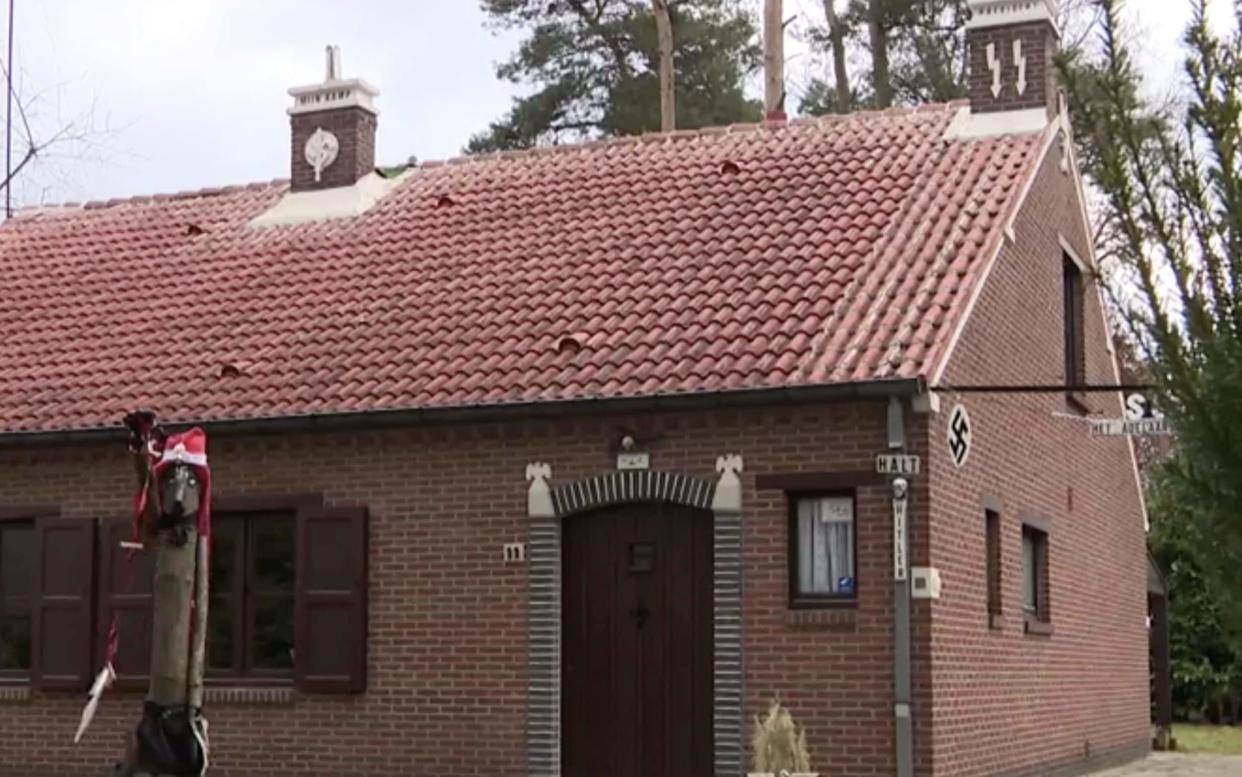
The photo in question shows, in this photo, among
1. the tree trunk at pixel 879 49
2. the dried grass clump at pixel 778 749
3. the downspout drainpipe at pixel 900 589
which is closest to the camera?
the dried grass clump at pixel 778 749

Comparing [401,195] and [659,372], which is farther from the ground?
[401,195]

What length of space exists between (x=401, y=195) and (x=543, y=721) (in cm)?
723

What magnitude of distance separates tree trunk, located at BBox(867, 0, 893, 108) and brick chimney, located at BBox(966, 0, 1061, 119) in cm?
1537

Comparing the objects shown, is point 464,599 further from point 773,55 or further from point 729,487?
point 773,55

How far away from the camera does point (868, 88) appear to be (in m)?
33.6

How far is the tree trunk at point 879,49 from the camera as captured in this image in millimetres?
33031

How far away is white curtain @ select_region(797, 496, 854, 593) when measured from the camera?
13773 mm

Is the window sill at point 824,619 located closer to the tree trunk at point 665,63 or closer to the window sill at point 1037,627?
the window sill at point 1037,627

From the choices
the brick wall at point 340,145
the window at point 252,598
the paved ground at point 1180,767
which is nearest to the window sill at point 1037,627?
the paved ground at point 1180,767

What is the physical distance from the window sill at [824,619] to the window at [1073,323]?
6216 mm

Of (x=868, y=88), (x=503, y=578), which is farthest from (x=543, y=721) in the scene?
(x=868, y=88)

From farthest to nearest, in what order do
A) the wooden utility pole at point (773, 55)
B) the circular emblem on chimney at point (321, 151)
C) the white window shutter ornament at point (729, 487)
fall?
1. the wooden utility pole at point (773, 55)
2. the circular emblem on chimney at point (321, 151)
3. the white window shutter ornament at point (729, 487)

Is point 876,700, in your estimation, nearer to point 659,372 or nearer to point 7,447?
point 659,372

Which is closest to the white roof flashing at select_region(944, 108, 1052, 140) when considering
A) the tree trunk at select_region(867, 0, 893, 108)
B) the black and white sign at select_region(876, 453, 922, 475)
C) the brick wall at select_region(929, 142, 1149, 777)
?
the brick wall at select_region(929, 142, 1149, 777)
